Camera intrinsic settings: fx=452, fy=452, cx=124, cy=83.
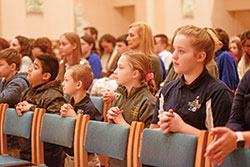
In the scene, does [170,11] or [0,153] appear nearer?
[0,153]

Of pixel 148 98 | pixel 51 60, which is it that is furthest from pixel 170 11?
pixel 148 98

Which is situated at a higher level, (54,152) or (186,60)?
(186,60)

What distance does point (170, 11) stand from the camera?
43.9ft

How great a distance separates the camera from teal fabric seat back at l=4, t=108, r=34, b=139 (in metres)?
4.20

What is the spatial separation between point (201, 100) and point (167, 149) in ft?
1.32

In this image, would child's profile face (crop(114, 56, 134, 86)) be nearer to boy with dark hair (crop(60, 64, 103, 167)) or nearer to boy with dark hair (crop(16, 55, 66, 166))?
boy with dark hair (crop(60, 64, 103, 167))

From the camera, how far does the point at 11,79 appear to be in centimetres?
521

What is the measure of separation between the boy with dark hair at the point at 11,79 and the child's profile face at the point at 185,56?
8.12ft

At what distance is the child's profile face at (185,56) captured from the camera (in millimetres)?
3109

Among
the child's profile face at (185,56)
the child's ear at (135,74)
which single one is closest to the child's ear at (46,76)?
the child's ear at (135,74)

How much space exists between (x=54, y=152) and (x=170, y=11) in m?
9.54

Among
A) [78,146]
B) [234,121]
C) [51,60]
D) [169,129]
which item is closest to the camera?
[234,121]

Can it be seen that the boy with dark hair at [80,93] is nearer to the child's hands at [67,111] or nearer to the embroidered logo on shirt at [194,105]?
the child's hands at [67,111]

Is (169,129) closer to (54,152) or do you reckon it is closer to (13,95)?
(54,152)
